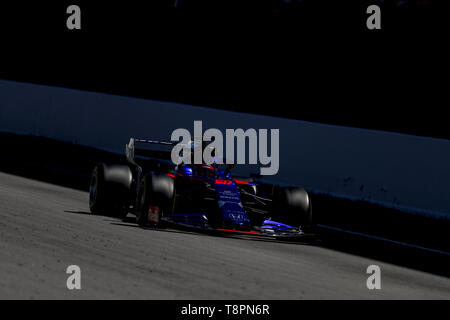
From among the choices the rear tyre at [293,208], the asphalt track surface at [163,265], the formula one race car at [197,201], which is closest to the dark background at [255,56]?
the rear tyre at [293,208]

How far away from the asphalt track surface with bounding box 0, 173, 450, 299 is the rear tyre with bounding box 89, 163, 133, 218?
0.24 metres

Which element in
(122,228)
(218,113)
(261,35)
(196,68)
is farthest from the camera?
(196,68)

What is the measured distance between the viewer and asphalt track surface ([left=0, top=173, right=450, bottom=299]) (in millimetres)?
7492

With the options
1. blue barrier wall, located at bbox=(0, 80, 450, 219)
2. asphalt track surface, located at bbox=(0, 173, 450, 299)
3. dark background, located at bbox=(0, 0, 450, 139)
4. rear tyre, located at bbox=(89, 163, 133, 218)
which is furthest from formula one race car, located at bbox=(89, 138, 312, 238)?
dark background, located at bbox=(0, 0, 450, 139)

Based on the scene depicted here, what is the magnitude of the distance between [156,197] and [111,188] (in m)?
1.17

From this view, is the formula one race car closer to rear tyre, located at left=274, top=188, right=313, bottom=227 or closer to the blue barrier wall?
rear tyre, located at left=274, top=188, right=313, bottom=227

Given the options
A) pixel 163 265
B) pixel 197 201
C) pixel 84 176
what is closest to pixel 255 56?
pixel 84 176

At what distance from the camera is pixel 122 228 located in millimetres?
11211

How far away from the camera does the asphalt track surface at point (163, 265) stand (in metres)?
7.49

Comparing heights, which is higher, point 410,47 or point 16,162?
point 410,47

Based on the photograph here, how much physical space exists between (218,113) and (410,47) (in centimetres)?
389

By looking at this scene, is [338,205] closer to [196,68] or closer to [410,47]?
[410,47]
